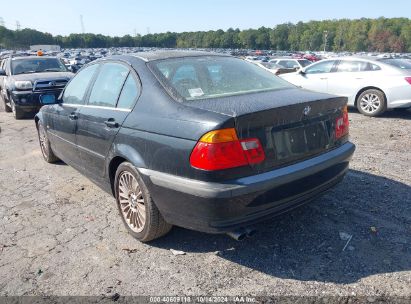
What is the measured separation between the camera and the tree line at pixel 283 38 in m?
123

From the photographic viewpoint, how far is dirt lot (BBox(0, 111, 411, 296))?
2633 millimetres

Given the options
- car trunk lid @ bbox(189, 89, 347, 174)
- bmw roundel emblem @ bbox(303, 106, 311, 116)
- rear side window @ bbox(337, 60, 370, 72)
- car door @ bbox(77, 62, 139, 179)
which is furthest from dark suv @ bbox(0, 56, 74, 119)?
bmw roundel emblem @ bbox(303, 106, 311, 116)

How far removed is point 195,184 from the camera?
2510mm

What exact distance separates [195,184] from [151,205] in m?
0.60

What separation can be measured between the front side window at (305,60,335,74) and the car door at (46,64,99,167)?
23.8ft

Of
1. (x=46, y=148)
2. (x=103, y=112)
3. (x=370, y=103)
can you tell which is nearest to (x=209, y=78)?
(x=103, y=112)

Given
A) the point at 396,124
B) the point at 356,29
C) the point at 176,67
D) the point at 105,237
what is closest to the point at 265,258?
the point at 105,237

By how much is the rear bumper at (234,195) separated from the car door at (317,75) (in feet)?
23.8

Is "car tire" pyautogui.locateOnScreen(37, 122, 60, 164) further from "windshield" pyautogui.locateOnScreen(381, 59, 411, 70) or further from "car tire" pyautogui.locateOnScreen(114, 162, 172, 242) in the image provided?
"windshield" pyautogui.locateOnScreen(381, 59, 411, 70)

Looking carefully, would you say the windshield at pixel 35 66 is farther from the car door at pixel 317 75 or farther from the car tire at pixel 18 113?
the car door at pixel 317 75

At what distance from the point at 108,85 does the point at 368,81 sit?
7083 mm

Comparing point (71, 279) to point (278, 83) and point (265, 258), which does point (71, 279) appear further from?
point (278, 83)

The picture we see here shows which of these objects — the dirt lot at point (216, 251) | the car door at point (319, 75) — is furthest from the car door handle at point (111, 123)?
the car door at point (319, 75)

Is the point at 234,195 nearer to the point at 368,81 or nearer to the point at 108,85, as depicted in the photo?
the point at 108,85
